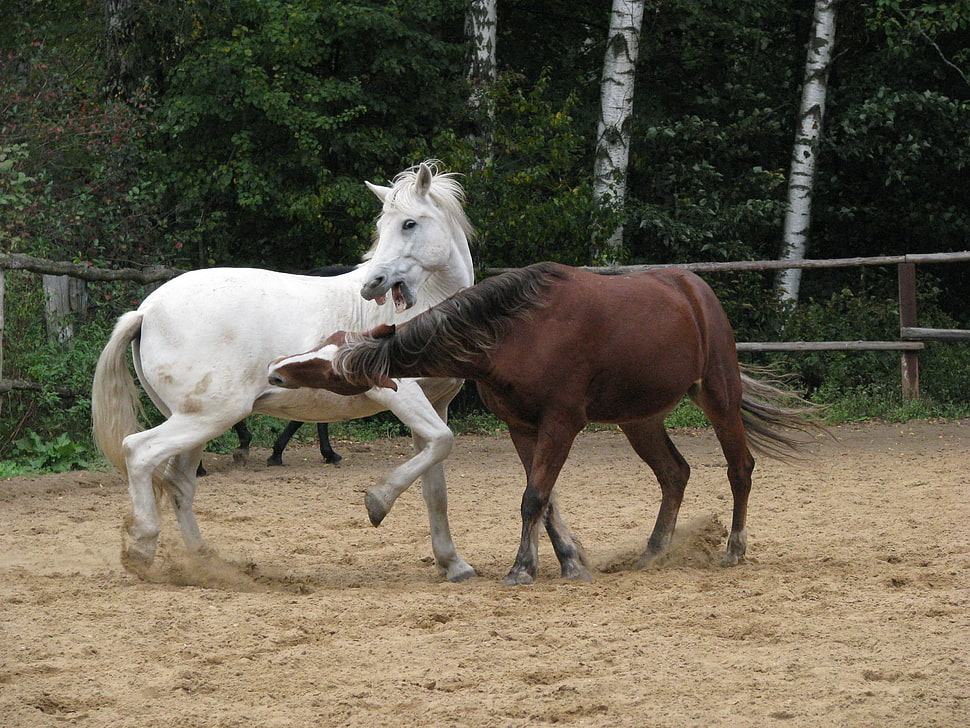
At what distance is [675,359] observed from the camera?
180 inches

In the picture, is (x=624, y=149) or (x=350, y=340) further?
(x=624, y=149)

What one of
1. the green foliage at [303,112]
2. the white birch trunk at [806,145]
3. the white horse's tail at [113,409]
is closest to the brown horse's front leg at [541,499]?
the white horse's tail at [113,409]

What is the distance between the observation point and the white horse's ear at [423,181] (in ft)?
15.4

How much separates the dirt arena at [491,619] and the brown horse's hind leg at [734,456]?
13cm

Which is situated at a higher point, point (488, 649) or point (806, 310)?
point (806, 310)

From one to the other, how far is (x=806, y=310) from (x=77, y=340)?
7.40 m

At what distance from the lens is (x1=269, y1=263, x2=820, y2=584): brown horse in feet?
14.1

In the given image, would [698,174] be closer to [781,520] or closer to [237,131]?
[237,131]

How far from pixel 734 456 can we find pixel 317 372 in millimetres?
2019

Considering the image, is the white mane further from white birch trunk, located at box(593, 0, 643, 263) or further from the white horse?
white birch trunk, located at box(593, 0, 643, 263)

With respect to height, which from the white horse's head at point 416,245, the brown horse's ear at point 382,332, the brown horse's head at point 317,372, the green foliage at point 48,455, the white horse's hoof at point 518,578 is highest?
the white horse's head at point 416,245

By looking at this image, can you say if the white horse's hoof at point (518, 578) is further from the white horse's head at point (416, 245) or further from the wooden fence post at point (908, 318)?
the wooden fence post at point (908, 318)

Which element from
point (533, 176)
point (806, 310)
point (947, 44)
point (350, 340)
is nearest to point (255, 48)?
point (533, 176)

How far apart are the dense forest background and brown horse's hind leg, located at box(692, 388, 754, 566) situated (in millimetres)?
5450
